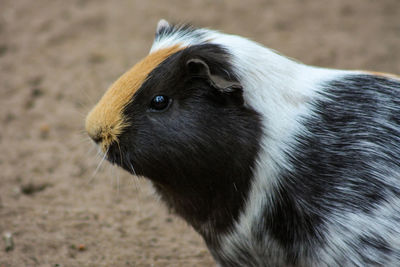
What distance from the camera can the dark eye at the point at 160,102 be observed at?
3.45m

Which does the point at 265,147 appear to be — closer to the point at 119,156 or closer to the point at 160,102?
the point at 160,102

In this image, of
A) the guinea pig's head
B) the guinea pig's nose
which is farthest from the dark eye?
the guinea pig's nose

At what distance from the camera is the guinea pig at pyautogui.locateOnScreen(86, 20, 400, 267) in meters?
3.33

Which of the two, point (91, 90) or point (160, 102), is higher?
point (160, 102)

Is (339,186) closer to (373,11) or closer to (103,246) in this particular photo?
(103,246)

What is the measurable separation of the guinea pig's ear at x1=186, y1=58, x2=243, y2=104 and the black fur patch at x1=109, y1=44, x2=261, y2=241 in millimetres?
20

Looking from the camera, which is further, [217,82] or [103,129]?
[103,129]

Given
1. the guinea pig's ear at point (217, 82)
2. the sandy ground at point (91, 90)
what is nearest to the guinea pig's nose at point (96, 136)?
the sandy ground at point (91, 90)

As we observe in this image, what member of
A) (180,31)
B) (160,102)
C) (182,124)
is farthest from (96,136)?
(180,31)

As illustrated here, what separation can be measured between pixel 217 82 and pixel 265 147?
1.83 ft

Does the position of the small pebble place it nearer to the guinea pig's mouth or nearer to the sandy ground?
the sandy ground

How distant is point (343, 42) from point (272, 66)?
16.0 ft

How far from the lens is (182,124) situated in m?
3.38

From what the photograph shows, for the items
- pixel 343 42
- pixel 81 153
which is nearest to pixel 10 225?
pixel 81 153
